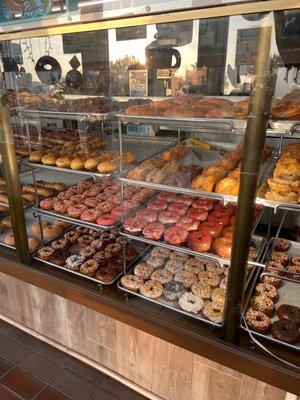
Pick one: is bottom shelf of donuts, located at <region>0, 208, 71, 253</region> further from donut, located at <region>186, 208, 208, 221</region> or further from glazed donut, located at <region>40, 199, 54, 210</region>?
donut, located at <region>186, 208, 208, 221</region>

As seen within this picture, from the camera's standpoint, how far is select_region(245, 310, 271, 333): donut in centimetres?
169

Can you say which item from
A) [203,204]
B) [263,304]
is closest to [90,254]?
[203,204]

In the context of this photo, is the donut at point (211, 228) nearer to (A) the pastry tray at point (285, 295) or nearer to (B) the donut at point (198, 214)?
(B) the donut at point (198, 214)

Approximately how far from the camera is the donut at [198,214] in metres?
2.22

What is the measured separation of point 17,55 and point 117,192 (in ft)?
4.33

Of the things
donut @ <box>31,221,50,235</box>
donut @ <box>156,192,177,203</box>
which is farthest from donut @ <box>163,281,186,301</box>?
donut @ <box>31,221,50,235</box>

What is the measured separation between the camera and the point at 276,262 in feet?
6.97

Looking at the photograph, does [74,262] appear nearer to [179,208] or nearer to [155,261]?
[155,261]

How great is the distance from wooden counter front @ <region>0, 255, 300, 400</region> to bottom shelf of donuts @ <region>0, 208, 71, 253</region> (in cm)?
21

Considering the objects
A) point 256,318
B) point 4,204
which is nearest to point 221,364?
point 256,318

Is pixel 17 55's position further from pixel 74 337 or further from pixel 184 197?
pixel 74 337

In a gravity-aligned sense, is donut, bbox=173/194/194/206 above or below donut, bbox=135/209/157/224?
above

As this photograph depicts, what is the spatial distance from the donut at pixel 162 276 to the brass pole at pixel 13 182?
995mm

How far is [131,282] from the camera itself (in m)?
2.08
